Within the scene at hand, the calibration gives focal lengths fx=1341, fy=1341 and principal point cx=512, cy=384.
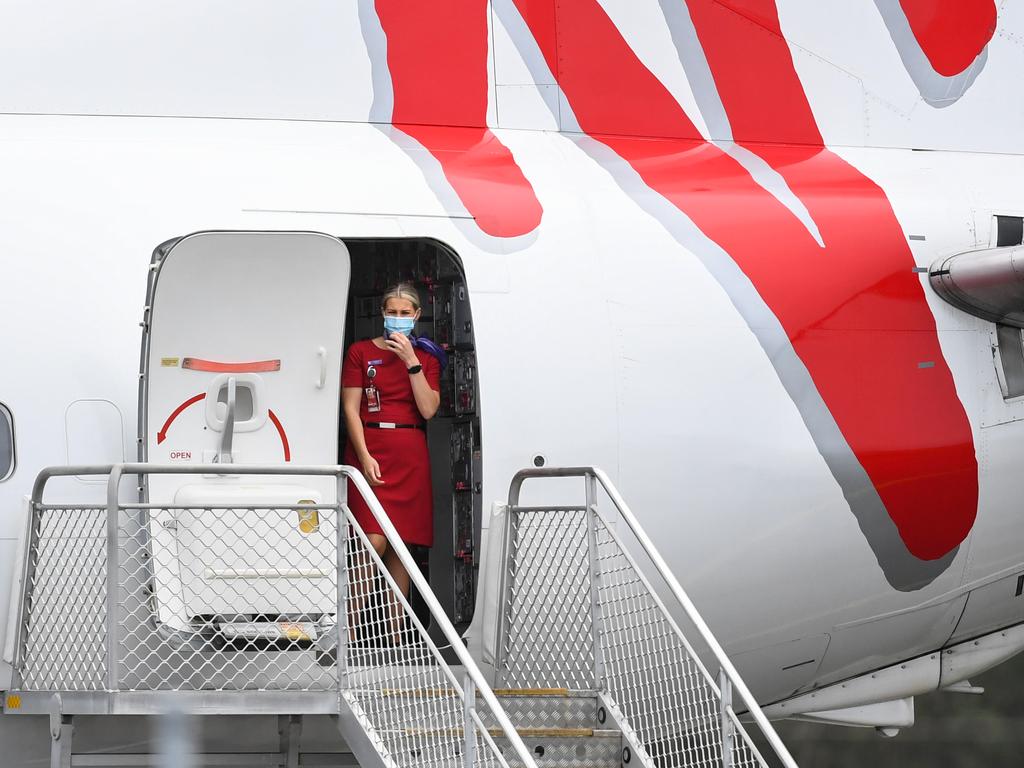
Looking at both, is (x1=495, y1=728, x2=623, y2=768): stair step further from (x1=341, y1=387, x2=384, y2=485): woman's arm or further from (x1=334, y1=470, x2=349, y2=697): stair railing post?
(x1=341, y1=387, x2=384, y2=485): woman's arm

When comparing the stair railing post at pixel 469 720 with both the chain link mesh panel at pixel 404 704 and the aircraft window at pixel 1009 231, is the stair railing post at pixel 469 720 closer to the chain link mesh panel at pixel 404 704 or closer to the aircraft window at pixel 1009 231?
the chain link mesh panel at pixel 404 704

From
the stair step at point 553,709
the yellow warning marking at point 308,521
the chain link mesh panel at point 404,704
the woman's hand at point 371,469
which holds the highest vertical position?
the woman's hand at point 371,469

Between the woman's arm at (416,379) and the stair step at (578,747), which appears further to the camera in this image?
the woman's arm at (416,379)

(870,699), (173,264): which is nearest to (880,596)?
(870,699)

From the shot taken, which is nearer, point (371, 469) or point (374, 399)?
point (371, 469)

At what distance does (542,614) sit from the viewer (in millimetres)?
5910

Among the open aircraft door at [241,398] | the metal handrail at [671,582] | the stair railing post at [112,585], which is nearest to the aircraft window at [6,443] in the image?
the open aircraft door at [241,398]

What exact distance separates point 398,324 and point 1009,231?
3.44 meters

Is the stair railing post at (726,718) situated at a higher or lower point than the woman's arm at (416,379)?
lower

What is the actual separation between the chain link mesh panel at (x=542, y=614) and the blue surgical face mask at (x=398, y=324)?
3.33 feet

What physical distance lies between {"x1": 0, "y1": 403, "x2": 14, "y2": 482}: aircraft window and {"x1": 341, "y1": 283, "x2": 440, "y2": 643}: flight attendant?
4.79 ft

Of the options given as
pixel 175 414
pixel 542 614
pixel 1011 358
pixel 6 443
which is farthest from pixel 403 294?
pixel 1011 358

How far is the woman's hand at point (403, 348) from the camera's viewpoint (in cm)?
608

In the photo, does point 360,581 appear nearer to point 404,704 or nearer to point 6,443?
point 404,704
